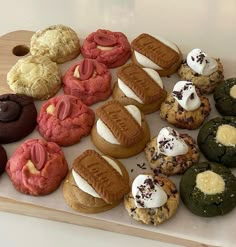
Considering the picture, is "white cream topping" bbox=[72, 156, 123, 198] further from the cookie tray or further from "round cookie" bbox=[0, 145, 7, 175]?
"round cookie" bbox=[0, 145, 7, 175]

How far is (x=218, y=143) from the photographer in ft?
4.00

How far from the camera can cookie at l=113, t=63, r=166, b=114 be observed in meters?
1.33

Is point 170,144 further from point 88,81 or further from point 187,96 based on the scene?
point 88,81

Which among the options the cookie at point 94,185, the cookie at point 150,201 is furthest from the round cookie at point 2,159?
the cookie at point 150,201

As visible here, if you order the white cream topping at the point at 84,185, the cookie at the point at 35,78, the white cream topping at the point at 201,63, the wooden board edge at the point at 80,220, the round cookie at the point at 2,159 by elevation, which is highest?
the white cream topping at the point at 201,63

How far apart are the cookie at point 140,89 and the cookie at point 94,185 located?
8.6 inches

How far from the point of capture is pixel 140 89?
1.33 metres

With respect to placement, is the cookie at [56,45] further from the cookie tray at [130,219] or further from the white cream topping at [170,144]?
the white cream topping at [170,144]

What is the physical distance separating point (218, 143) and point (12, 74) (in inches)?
22.3

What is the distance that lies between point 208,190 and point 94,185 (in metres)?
0.24

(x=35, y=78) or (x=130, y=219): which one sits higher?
(x=35, y=78)

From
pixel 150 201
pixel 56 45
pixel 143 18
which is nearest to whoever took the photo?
pixel 150 201

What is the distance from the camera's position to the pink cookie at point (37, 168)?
1178mm

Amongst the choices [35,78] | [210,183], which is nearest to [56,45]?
[35,78]
